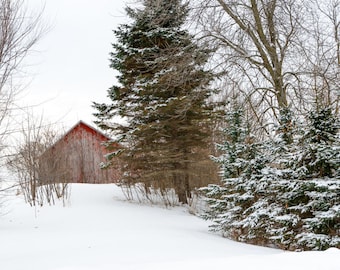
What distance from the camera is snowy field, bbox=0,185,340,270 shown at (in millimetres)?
3059

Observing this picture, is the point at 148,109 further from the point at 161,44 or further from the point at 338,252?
the point at 338,252

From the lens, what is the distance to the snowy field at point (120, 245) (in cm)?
306

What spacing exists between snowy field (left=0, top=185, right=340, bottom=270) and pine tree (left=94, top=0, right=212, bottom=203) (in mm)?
1490

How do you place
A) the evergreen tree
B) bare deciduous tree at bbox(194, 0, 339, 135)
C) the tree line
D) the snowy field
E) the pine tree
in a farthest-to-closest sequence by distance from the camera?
the pine tree → bare deciduous tree at bbox(194, 0, 339, 135) → the tree line → the evergreen tree → the snowy field

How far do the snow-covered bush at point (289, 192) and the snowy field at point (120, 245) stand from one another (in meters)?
0.52

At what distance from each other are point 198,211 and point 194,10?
19.4ft

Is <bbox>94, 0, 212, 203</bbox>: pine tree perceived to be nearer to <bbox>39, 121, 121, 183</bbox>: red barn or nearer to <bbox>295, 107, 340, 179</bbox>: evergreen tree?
<bbox>39, 121, 121, 183</bbox>: red barn

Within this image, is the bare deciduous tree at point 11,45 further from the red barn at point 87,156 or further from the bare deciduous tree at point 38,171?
the red barn at point 87,156

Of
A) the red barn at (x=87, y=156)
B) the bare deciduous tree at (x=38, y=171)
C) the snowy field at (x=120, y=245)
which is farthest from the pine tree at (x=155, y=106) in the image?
the red barn at (x=87, y=156)

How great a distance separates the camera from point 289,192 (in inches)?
213

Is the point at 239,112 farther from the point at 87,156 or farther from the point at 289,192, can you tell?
the point at 87,156

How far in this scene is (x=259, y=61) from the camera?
30.7 ft

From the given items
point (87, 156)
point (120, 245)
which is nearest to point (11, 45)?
point (120, 245)

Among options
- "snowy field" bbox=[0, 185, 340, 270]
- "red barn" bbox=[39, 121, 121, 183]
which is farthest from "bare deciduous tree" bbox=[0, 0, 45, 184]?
"red barn" bbox=[39, 121, 121, 183]
